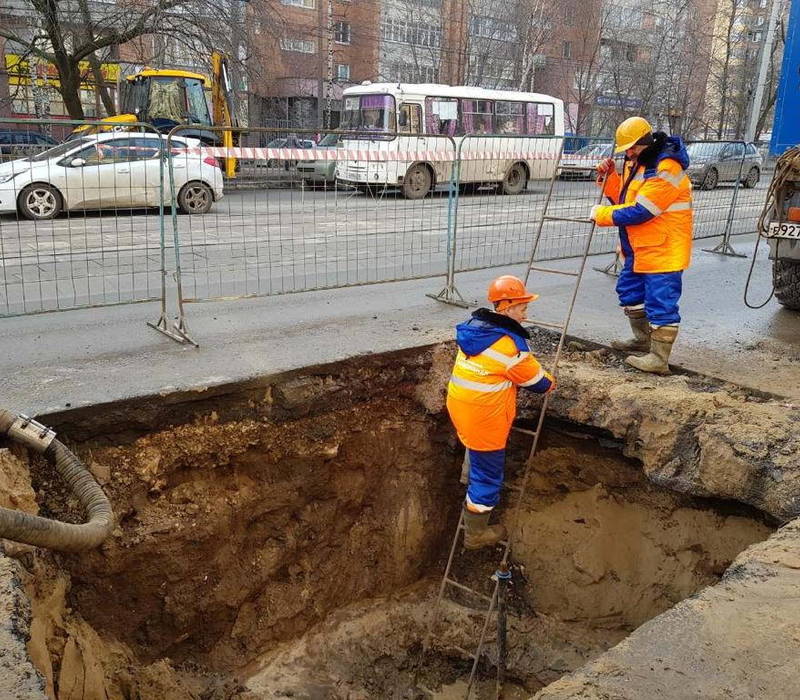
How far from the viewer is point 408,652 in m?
5.51

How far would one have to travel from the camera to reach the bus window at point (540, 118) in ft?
66.8

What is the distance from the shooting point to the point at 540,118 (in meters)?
20.7

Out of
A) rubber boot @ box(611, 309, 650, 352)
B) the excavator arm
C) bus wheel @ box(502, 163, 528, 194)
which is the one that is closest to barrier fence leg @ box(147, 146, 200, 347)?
rubber boot @ box(611, 309, 650, 352)

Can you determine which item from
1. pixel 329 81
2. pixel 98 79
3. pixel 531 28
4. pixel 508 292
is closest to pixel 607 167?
pixel 508 292

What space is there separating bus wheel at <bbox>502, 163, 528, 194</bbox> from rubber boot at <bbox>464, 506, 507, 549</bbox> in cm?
460

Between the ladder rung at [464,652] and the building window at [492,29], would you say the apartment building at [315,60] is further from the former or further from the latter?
the ladder rung at [464,652]

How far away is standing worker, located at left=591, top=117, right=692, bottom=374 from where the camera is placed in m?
4.73

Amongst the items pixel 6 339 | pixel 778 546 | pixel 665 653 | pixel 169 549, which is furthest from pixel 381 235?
pixel 665 653

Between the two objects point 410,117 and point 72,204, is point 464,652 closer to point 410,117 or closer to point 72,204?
point 72,204

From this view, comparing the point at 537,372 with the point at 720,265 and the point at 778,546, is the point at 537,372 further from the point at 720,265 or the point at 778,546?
the point at 720,265

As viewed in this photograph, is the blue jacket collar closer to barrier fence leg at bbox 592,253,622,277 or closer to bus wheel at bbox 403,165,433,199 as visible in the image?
bus wheel at bbox 403,165,433,199

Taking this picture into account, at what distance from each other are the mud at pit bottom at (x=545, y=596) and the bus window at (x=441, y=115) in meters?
14.6

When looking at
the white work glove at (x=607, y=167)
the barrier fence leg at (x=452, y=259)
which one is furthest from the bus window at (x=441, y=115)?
the white work glove at (x=607, y=167)

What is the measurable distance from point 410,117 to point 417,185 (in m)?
11.0
